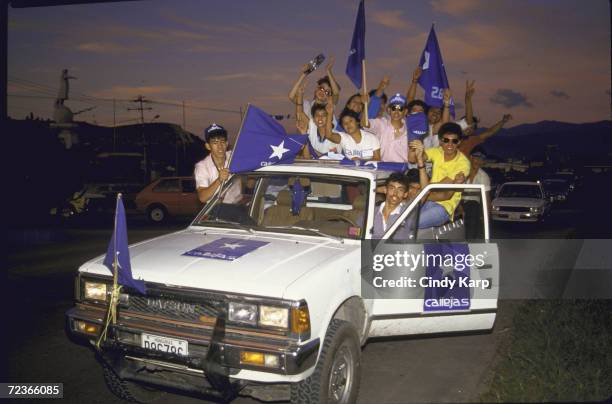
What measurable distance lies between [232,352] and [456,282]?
2197 mm

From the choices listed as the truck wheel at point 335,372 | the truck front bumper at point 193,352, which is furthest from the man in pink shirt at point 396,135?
the truck front bumper at point 193,352

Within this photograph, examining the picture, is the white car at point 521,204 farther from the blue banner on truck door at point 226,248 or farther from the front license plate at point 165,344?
the front license plate at point 165,344

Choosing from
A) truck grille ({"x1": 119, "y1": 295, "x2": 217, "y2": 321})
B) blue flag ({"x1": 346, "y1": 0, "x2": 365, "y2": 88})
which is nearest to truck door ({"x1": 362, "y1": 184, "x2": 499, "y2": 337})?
truck grille ({"x1": 119, "y1": 295, "x2": 217, "y2": 321})

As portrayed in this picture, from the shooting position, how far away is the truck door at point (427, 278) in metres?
4.47

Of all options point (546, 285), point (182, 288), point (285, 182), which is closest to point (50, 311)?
point (285, 182)

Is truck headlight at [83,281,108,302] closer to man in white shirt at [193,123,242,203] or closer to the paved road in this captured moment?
the paved road

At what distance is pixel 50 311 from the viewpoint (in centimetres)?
719

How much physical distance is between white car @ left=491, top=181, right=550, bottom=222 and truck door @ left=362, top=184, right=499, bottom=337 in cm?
1385

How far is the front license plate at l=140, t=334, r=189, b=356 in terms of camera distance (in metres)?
3.56

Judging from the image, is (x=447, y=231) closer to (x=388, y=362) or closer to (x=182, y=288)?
(x=388, y=362)

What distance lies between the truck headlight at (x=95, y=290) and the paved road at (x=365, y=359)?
3.47 feet

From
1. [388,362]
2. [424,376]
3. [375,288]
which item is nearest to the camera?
[375,288]

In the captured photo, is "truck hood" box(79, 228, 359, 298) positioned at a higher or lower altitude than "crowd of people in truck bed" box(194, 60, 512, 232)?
lower

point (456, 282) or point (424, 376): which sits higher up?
point (456, 282)
